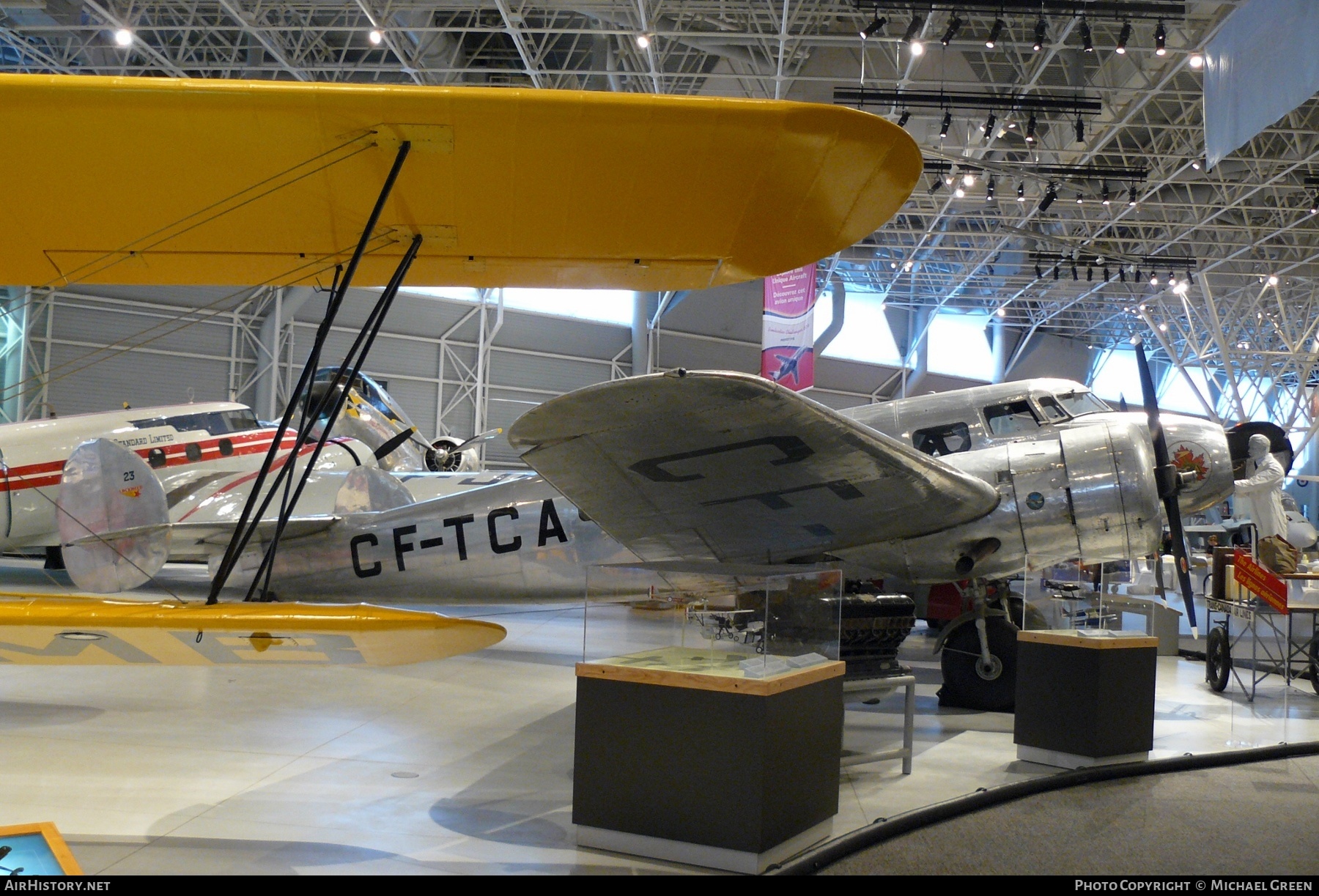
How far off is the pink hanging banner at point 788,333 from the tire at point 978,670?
1082 cm

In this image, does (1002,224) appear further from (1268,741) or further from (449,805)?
(449,805)

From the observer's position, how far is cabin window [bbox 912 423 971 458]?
24.7ft

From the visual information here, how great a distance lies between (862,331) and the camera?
34719mm

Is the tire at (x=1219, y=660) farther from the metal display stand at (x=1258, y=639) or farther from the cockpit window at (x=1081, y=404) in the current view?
the cockpit window at (x=1081, y=404)

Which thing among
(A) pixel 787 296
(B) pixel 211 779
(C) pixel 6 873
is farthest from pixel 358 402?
(C) pixel 6 873

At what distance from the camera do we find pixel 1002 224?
2502cm

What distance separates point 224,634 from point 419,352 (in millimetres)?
22983

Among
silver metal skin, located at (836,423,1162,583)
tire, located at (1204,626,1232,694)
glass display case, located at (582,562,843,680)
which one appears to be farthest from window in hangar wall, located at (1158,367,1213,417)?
glass display case, located at (582,562,843,680)

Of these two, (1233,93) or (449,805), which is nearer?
(449,805)

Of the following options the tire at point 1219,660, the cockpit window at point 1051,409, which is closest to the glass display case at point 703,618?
the cockpit window at point 1051,409

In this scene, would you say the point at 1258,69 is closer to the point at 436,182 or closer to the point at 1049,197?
the point at 436,182

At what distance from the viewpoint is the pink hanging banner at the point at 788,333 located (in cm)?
1809

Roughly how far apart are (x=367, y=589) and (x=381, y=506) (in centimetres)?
90

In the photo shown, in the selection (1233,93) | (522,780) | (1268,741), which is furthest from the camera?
(1233,93)
